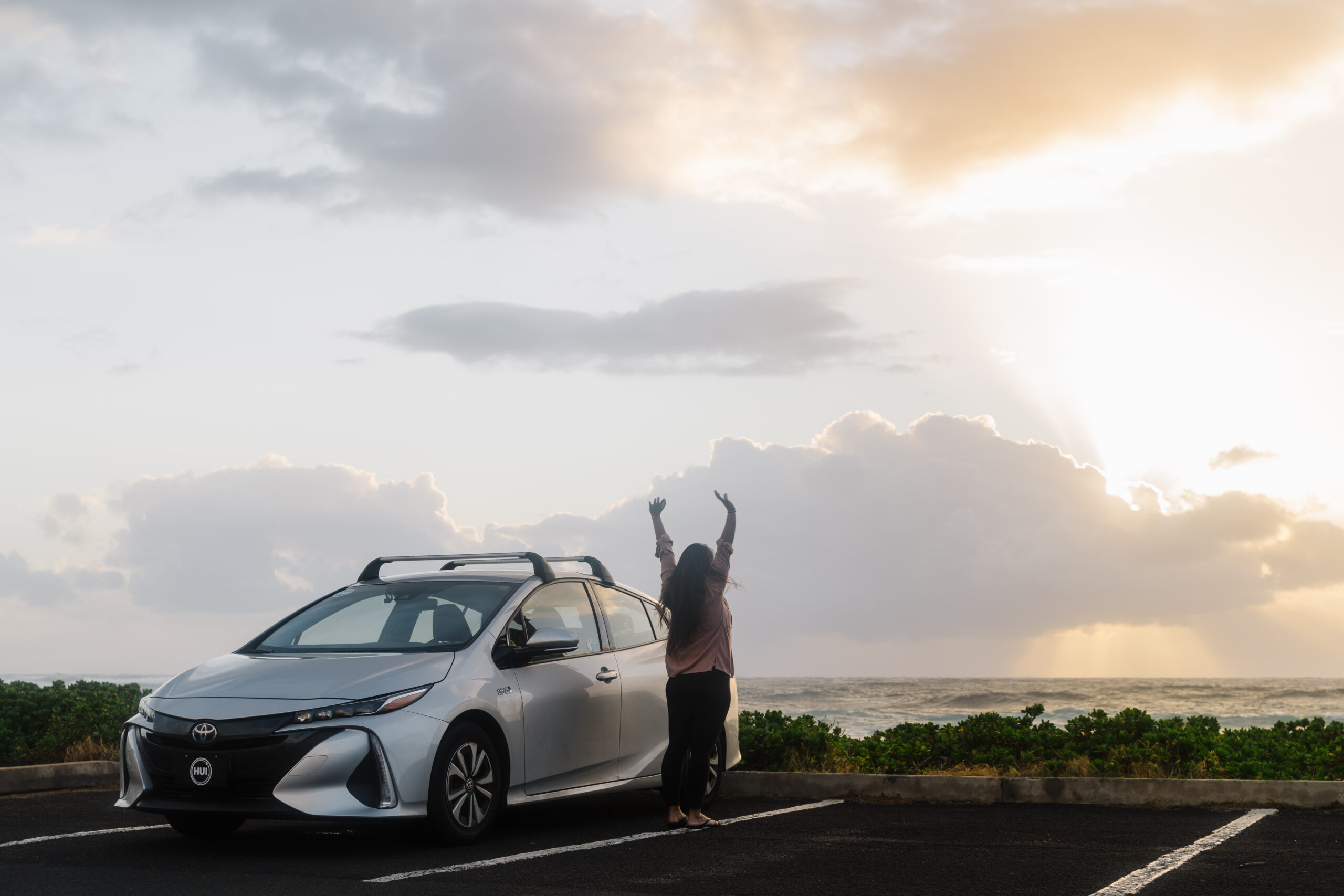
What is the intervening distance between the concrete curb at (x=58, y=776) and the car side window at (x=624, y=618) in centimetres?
501

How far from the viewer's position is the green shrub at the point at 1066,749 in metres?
10.3

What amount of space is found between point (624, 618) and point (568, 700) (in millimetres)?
1182

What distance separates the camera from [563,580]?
8.70 m

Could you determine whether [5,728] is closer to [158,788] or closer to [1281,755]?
[158,788]

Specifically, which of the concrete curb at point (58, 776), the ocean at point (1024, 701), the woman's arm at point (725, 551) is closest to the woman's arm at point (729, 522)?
the woman's arm at point (725, 551)

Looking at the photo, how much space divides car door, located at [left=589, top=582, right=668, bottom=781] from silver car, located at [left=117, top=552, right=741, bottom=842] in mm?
14

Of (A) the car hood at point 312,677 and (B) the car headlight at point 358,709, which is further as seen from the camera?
(A) the car hood at point 312,677

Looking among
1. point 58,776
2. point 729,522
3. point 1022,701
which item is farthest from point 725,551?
point 1022,701

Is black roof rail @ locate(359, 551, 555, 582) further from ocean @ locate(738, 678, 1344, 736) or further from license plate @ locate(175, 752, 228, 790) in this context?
ocean @ locate(738, 678, 1344, 736)

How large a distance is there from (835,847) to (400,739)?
2698 millimetres

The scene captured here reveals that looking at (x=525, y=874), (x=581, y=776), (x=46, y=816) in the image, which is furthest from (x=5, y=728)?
(x=525, y=874)

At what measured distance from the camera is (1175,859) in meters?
7.03

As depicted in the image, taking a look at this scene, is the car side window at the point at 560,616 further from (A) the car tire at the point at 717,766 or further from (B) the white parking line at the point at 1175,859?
(B) the white parking line at the point at 1175,859

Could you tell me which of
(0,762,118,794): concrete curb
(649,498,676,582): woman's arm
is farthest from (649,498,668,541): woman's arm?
(0,762,118,794): concrete curb
